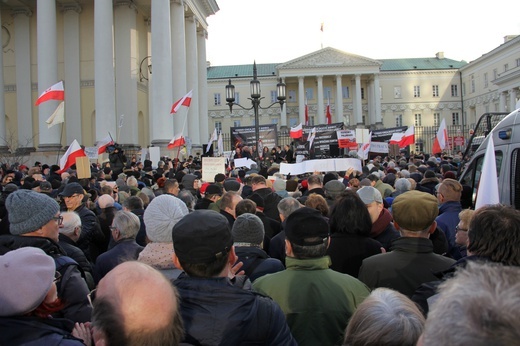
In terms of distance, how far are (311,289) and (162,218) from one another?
139 cm

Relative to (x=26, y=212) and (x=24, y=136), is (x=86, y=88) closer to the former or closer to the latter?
(x=24, y=136)

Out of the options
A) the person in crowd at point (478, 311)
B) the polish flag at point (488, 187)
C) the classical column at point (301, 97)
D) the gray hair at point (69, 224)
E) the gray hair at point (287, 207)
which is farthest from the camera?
the classical column at point (301, 97)

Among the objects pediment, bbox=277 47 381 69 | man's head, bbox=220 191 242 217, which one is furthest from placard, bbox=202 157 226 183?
pediment, bbox=277 47 381 69

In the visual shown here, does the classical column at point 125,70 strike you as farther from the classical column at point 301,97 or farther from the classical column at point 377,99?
the classical column at point 377,99

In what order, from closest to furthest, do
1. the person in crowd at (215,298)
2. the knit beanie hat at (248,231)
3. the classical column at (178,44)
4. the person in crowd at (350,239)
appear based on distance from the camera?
the person in crowd at (215,298), the knit beanie hat at (248,231), the person in crowd at (350,239), the classical column at (178,44)

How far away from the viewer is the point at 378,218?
5.67 metres

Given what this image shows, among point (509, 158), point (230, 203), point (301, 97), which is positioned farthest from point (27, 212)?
point (301, 97)

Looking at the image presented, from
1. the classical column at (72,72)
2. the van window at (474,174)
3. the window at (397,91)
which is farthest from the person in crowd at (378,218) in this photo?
the window at (397,91)

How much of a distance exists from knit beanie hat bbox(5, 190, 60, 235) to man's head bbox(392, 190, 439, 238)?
2.73 m

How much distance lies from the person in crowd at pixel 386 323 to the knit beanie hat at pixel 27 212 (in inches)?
108

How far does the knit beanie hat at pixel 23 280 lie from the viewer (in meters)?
2.32

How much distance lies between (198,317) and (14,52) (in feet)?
110

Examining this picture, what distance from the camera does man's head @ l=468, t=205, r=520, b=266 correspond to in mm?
3039

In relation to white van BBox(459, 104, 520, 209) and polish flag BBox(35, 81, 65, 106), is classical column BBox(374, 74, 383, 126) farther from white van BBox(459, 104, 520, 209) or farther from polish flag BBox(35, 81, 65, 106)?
white van BBox(459, 104, 520, 209)
